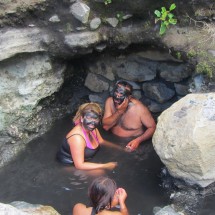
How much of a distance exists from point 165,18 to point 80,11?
3.34ft

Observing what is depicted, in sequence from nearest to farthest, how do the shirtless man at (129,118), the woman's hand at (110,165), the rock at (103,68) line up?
the woman's hand at (110,165), the shirtless man at (129,118), the rock at (103,68)

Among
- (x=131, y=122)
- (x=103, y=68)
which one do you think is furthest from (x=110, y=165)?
(x=103, y=68)

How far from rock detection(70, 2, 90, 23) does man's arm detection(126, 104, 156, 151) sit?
4.67ft

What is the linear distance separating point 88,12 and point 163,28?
92cm

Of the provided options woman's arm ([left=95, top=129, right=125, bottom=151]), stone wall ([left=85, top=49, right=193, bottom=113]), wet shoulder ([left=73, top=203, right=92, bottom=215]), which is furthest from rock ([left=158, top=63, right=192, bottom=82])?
wet shoulder ([left=73, top=203, right=92, bottom=215])

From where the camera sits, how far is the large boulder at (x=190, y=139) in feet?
14.1

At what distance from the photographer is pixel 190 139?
4305mm

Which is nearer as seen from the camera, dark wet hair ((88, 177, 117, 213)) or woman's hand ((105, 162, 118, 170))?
dark wet hair ((88, 177, 117, 213))

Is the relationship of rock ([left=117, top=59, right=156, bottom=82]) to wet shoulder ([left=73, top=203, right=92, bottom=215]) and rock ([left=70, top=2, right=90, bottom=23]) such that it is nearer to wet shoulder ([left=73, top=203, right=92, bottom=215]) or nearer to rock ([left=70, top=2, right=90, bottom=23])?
rock ([left=70, top=2, right=90, bottom=23])

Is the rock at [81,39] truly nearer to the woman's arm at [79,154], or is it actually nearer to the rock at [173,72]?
the rock at [173,72]

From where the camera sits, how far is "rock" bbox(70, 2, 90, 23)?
5.30m

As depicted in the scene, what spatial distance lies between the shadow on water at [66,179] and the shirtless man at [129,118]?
0.15 meters

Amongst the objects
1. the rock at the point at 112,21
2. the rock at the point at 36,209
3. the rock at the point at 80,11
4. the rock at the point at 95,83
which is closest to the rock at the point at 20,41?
the rock at the point at 80,11

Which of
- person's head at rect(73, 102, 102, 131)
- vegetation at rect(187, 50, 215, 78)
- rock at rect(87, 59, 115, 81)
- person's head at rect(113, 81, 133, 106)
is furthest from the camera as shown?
rock at rect(87, 59, 115, 81)
